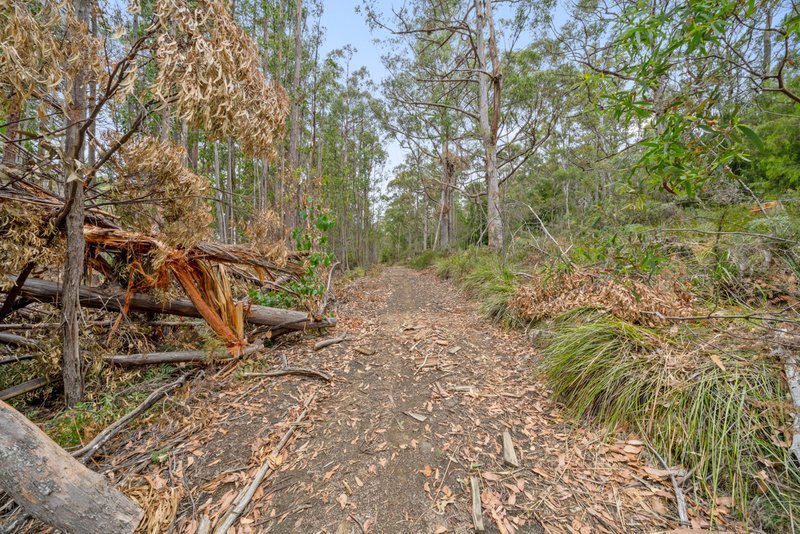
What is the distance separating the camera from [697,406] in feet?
5.95

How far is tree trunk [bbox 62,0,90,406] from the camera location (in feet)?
6.50

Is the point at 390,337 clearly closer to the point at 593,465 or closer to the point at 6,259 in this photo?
the point at 593,465

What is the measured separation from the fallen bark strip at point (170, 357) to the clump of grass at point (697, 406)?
3393mm

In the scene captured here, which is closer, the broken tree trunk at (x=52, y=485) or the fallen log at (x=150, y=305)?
the broken tree trunk at (x=52, y=485)

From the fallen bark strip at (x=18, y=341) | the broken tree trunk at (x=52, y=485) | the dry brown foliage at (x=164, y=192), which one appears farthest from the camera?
the fallen bark strip at (x=18, y=341)

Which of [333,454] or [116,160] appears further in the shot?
[116,160]

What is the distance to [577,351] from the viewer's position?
2.56m

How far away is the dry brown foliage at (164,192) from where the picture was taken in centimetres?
228

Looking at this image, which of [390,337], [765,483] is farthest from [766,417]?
[390,337]

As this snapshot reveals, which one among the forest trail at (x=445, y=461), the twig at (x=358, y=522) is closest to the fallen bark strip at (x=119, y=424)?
the forest trail at (x=445, y=461)

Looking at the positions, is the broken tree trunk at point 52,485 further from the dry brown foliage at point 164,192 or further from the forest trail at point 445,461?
the dry brown foliage at point 164,192

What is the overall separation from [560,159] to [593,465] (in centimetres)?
2135

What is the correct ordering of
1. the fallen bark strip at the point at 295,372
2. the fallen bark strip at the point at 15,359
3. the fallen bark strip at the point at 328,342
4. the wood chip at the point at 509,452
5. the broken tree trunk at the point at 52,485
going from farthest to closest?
the fallen bark strip at the point at 328,342 < the fallen bark strip at the point at 295,372 < the fallen bark strip at the point at 15,359 < the wood chip at the point at 509,452 < the broken tree trunk at the point at 52,485

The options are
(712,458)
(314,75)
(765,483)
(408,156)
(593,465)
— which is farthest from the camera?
(408,156)
